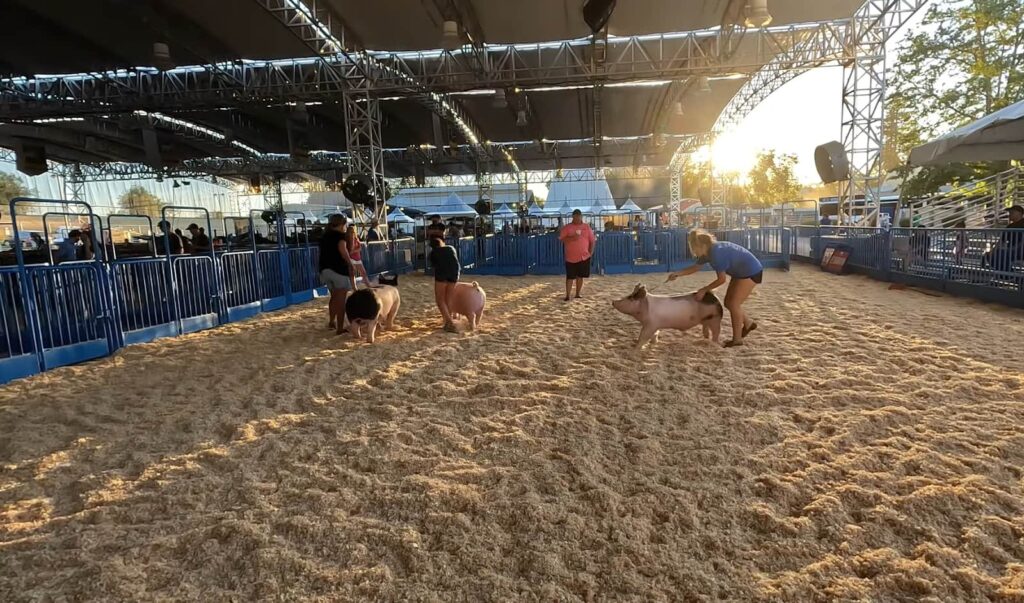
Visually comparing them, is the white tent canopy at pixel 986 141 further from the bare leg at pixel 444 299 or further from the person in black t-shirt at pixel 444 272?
the bare leg at pixel 444 299

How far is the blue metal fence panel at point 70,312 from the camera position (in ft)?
18.2

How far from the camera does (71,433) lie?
3771 millimetres

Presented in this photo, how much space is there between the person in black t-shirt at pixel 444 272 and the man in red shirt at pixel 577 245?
2.78 metres

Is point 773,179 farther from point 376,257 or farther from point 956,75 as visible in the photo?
point 376,257

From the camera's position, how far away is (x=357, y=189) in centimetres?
1445

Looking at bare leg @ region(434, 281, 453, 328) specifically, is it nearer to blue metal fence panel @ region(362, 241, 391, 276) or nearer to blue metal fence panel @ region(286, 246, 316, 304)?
blue metal fence panel @ region(286, 246, 316, 304)

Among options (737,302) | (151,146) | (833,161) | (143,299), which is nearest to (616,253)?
(833,161)

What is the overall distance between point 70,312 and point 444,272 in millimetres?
4306

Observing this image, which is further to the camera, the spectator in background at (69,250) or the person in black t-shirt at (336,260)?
the spectator in background at (69,250)

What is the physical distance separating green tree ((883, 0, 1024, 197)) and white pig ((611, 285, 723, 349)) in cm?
1444

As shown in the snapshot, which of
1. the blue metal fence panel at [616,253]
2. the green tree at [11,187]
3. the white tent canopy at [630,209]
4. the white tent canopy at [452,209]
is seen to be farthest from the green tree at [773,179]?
the green tree at [11,187]

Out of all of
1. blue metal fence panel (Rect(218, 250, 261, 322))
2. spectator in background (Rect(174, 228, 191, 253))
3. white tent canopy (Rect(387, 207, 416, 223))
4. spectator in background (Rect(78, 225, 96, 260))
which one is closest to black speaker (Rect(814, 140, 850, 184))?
blue metal fence panel (Rect(218, 250, 261, 322))

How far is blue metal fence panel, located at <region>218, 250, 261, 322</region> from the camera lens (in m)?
8.34

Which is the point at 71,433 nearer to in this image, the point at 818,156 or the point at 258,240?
the point at 258,240
